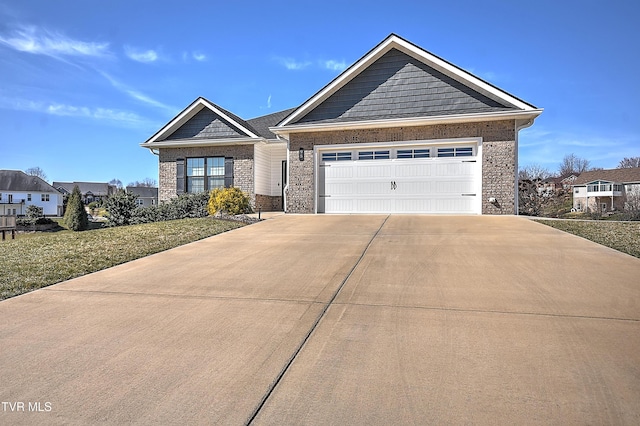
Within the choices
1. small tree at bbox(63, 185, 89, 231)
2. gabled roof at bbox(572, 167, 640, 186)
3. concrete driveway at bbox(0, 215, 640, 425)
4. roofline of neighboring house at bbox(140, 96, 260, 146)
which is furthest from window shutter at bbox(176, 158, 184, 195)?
gabled roof at bbox(572, 167, 640, 186)

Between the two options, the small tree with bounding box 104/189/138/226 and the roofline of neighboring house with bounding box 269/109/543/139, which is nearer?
the roofline of neighboring house with bounding box 269/109/543/139

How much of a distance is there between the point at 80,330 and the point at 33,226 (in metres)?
30.5

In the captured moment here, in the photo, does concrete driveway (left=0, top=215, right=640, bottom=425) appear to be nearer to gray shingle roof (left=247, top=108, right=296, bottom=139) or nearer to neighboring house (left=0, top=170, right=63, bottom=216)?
gray shingle roof (left=247, top=108, right=296, bottom=139)

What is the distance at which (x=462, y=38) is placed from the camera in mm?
12727

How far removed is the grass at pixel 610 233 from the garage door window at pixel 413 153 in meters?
4.19

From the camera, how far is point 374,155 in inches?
526

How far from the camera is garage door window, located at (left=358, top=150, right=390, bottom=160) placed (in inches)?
522

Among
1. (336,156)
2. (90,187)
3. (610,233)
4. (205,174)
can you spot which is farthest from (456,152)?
(90,187)

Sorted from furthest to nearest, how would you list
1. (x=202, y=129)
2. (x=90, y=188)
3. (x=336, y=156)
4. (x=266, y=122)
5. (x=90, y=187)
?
(x=90, y=187)
(x=90, y=188)
(x=266, y=122)
(x=202, y=129)
(x=336, y=156)

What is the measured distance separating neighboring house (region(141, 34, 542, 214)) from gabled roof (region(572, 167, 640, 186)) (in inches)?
1662

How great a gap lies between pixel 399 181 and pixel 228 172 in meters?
7.98

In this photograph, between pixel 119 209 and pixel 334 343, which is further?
pixel 119 209

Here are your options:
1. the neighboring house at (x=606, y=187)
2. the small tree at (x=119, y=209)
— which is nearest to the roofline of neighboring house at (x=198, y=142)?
the small tree at (x=119, y=209)

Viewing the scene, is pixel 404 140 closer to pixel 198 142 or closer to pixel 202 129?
pixel 198 142
